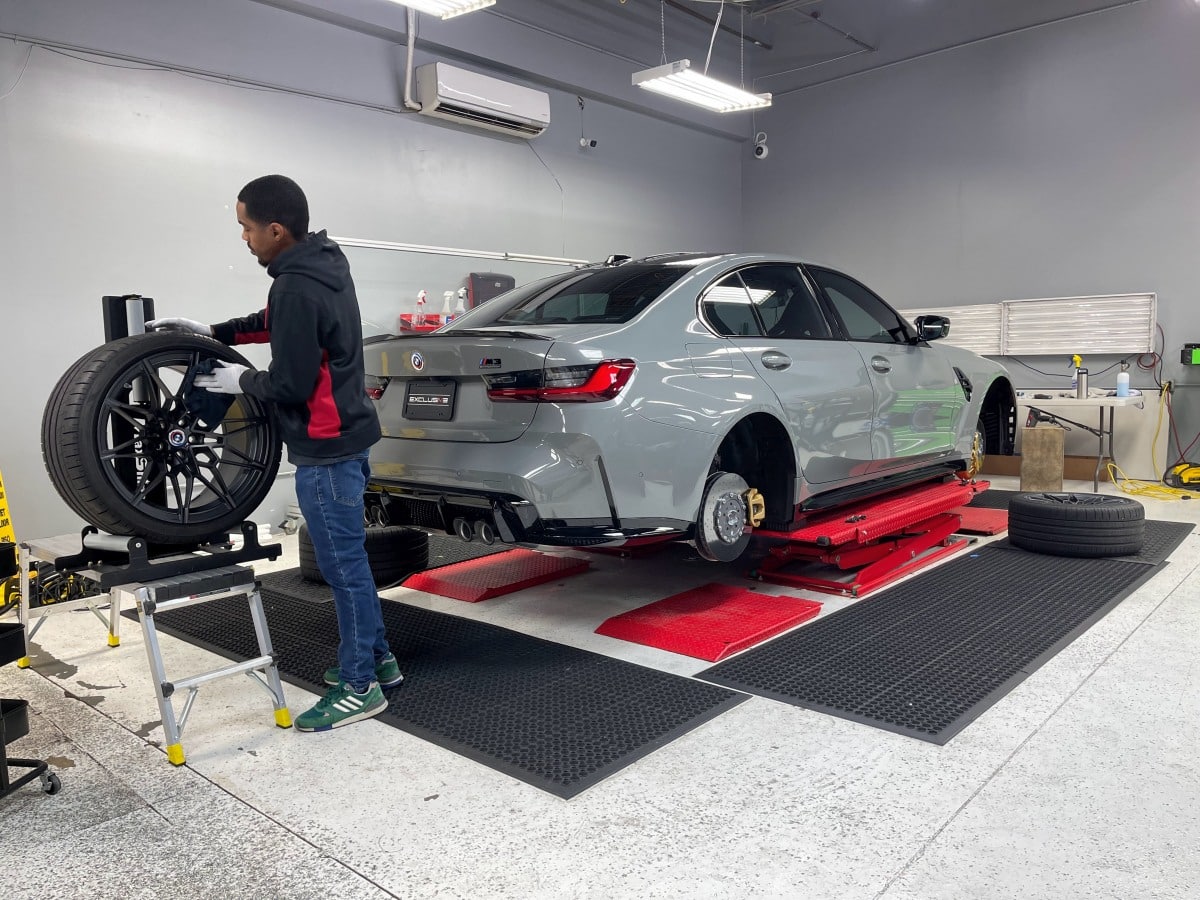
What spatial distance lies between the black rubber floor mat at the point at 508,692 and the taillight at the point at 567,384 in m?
0.94

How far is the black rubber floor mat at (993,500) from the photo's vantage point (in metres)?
6.04

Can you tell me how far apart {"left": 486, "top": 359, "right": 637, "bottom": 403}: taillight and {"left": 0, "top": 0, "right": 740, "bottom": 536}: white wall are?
320cm

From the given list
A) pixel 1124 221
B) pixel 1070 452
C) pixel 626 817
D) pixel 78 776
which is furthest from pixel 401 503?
pixel 1124 221

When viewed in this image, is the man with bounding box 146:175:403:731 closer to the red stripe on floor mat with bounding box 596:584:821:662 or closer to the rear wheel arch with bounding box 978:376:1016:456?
the red stripe on floor mat with bounding box 596:584:821:662

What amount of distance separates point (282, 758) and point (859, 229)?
316 inches

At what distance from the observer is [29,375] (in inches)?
177

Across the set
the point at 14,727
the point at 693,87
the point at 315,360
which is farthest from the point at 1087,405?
the point at 14,727

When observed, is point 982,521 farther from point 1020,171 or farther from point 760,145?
point 760,145

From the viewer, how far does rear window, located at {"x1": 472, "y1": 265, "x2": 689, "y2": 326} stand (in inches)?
123

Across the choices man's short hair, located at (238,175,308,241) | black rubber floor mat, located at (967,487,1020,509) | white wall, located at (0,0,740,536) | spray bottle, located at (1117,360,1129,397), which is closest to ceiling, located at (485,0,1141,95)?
white wall, located at (0,0,740,536)

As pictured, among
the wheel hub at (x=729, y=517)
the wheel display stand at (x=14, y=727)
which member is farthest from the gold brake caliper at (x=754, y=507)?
the wheel display stand at (x=14, y=727)

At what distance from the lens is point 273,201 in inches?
93.0

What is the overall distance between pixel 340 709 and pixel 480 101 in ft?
16.9

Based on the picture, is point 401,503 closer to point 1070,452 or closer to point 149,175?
point 149,175
